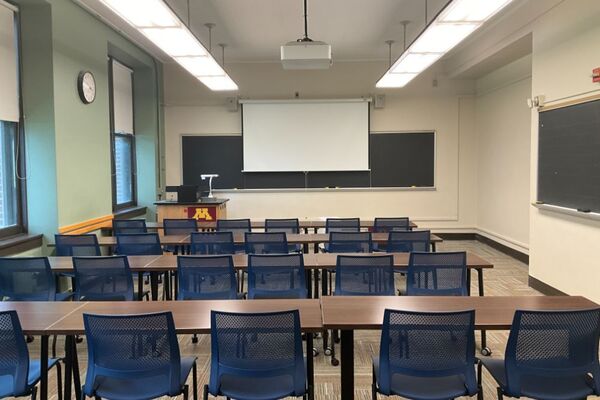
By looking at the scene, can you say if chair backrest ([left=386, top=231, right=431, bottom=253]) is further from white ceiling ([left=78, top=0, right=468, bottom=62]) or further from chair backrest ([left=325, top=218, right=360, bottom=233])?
white ceiling ([left=78, top=0, right=468, bottom=62])

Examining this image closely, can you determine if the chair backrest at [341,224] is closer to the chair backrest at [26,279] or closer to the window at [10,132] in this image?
the chair backrest at [26,279]

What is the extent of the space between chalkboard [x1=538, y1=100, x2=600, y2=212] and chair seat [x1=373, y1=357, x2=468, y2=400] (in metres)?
3.05

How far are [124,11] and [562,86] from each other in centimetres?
453

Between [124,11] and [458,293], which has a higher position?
[124,11]

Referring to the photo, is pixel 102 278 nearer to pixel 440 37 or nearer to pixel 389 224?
pixel 389 224

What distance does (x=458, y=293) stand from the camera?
3469 mm

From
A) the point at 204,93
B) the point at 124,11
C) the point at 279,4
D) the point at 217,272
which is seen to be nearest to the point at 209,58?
the point at 279,4

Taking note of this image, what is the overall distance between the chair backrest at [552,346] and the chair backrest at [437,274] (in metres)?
1.29

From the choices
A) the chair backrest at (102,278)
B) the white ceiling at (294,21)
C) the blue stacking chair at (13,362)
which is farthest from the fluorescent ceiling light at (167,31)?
the blue stacking chair at (13,362)

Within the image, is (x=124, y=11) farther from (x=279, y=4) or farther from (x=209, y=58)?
(x=279, y=4)

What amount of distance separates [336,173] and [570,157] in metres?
4.82

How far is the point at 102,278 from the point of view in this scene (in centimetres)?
344

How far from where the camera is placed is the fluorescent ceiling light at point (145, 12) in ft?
11.5

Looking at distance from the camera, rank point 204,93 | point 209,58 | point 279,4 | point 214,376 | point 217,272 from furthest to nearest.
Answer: point 204,93 < point 279,4 < point 209,58 < point 217,272 < point 214,376
